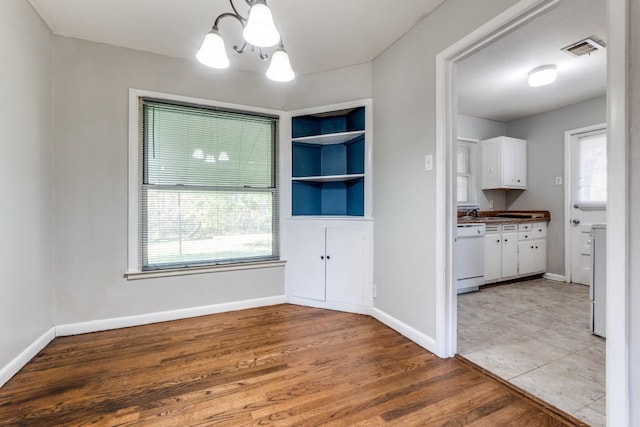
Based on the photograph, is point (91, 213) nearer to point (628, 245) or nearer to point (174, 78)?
point (174, 78)

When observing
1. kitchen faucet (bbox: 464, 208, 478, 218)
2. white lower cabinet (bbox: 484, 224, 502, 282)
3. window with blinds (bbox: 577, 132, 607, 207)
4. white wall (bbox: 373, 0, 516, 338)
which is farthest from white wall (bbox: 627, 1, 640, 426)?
window with blinds (bbox: 577, 132, 607, 207)

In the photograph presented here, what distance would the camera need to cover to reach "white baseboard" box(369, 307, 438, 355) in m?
2.06

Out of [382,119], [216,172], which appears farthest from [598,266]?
[216,172]

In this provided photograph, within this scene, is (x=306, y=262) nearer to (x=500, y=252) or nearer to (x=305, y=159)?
(x=305, y=159)

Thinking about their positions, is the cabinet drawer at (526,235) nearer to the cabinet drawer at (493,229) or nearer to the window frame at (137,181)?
the cabinet drawer at (493,229)

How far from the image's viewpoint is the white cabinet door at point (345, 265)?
9.20ft

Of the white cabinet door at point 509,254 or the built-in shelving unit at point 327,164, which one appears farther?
the white cabinet door at point 509,254

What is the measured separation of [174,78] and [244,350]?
2472 millimetres

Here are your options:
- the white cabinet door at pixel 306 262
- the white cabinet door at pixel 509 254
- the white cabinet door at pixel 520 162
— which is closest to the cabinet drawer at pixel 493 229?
the white cabinet door at pixel 509 254

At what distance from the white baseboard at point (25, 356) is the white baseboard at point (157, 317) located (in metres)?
0.12

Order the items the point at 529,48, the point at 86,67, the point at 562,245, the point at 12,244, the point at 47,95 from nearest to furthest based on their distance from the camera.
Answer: the point at 12,244, the point at 47,95, the point at 86,67, the point at 529,48, the point at 562,245

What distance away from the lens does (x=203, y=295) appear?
2.77 metres

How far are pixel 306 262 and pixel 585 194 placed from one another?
4.02m

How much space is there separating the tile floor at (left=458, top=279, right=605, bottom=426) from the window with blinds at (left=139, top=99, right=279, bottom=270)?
2.06 metres
